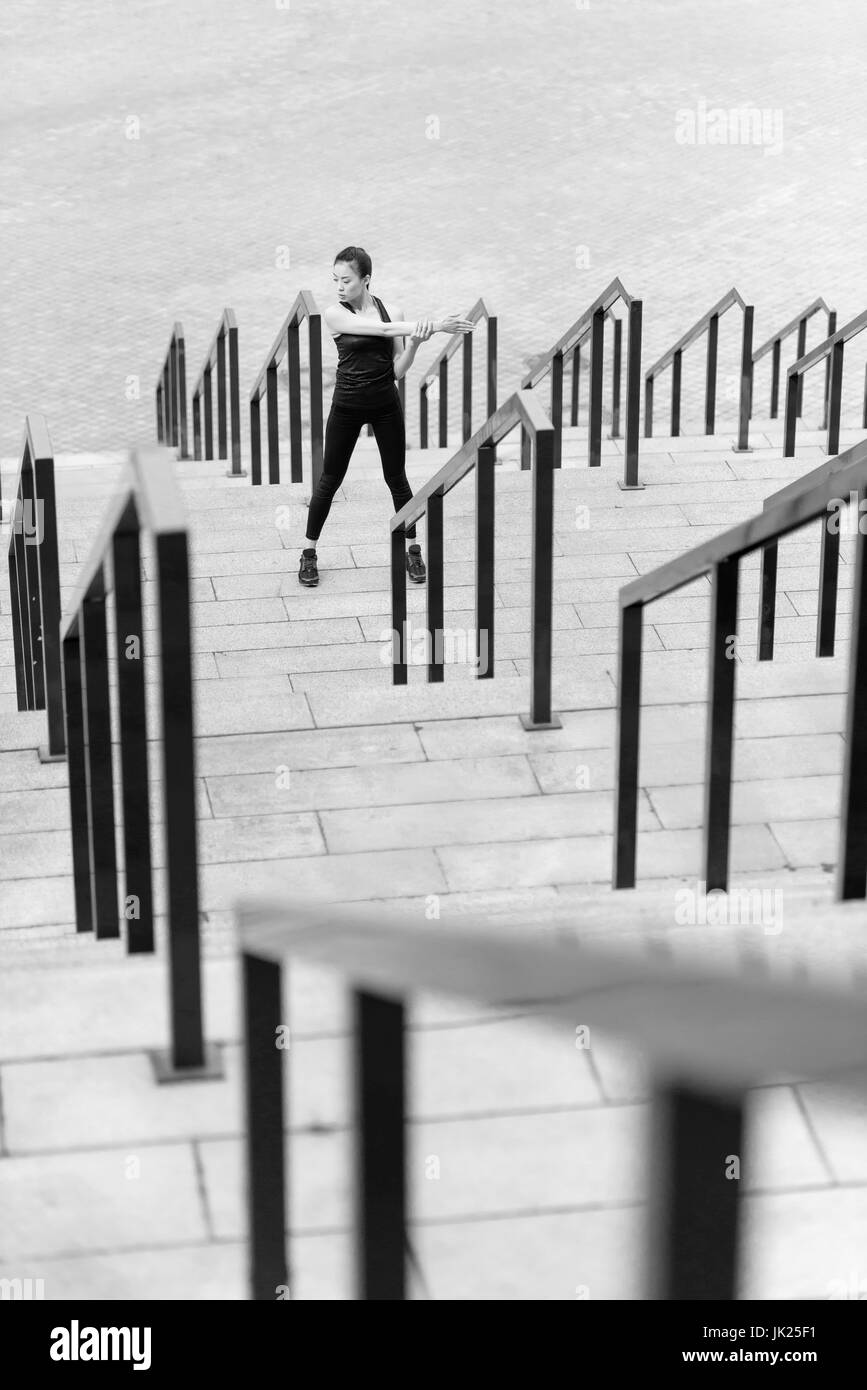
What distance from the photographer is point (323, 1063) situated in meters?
2.77

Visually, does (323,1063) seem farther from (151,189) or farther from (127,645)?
(151,189)

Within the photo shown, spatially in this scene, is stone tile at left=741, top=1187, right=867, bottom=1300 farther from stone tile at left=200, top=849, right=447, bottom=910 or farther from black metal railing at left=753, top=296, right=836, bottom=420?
black metal railing at left=753, top=296, right=836, bottom=420

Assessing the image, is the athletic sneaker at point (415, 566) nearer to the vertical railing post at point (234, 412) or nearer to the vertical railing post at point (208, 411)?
the vertical railing post at point (234, 412)

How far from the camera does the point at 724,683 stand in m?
3.81

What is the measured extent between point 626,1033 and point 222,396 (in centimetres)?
838

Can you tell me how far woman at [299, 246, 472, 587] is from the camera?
648cm

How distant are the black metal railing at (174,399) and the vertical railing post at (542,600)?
Answer: 15.9ft

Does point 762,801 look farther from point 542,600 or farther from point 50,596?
point 50,596

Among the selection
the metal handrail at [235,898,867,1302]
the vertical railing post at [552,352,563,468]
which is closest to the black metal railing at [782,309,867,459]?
the vertical railing post at [552,352,563,468]

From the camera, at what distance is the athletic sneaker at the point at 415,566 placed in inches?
266

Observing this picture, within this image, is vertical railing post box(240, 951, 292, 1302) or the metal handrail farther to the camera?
vertical railing post box(240, 951, 292, 1302)

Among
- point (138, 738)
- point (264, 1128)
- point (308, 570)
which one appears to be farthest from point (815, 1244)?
point (308, 570)
